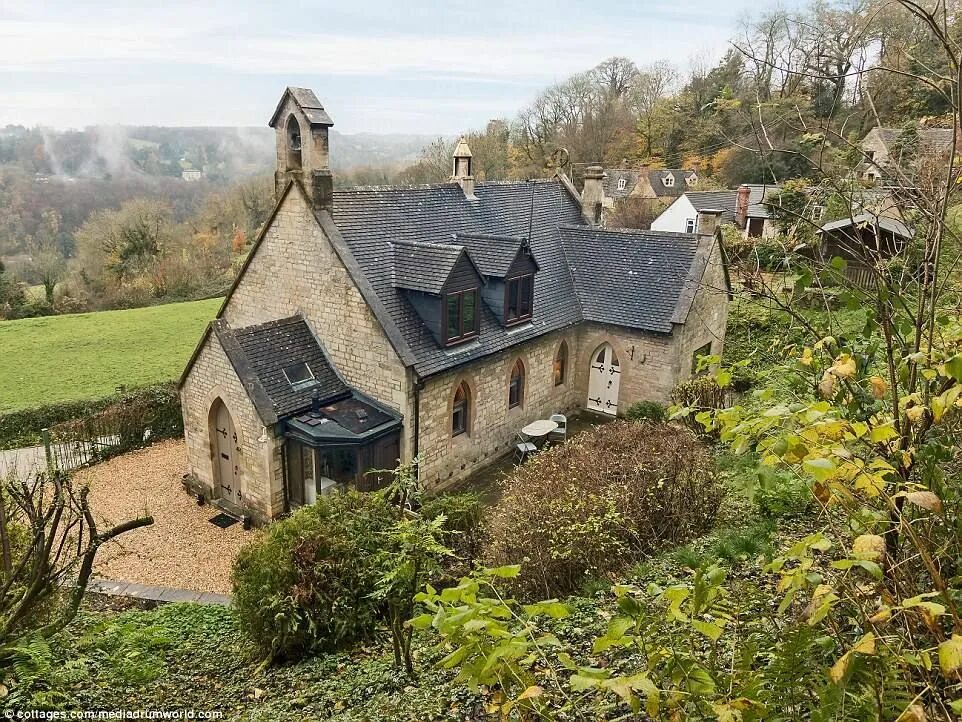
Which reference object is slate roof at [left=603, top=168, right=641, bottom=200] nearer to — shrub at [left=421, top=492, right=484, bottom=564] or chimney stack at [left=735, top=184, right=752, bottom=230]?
chimney stack at [left=735, top=184, right=752, bottom=230]

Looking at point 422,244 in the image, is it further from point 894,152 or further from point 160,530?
point 894,152

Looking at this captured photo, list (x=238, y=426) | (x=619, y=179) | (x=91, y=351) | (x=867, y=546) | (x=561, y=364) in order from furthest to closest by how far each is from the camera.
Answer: (x=619, y=179) → (x=91, y=351) → (x=561, y=364) → (x=238, y=426) → (x=867, y=546)

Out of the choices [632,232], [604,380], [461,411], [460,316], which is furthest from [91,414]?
[632,232]

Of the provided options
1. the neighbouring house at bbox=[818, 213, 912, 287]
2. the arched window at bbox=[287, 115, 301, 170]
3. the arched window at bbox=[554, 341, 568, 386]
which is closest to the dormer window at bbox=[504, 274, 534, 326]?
the arched window at bbox=[554, 341, 568, 386]

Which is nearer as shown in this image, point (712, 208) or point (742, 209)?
point (742, 209)

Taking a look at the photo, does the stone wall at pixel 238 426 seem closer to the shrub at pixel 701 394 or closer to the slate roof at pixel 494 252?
the slate roof at pixel 494 252

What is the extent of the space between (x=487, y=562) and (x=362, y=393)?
24.5 feet

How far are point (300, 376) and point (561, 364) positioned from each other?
9265 millimetres

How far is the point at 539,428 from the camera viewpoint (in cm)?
→ 1909

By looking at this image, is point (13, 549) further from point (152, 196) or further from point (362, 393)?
point (152, 196)

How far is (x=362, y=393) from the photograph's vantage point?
54.2ft

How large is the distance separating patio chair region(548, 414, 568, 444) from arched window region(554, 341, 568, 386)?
61.1 inches

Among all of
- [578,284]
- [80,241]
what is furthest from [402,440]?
[80,241]

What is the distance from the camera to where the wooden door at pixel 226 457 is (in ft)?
51.9
